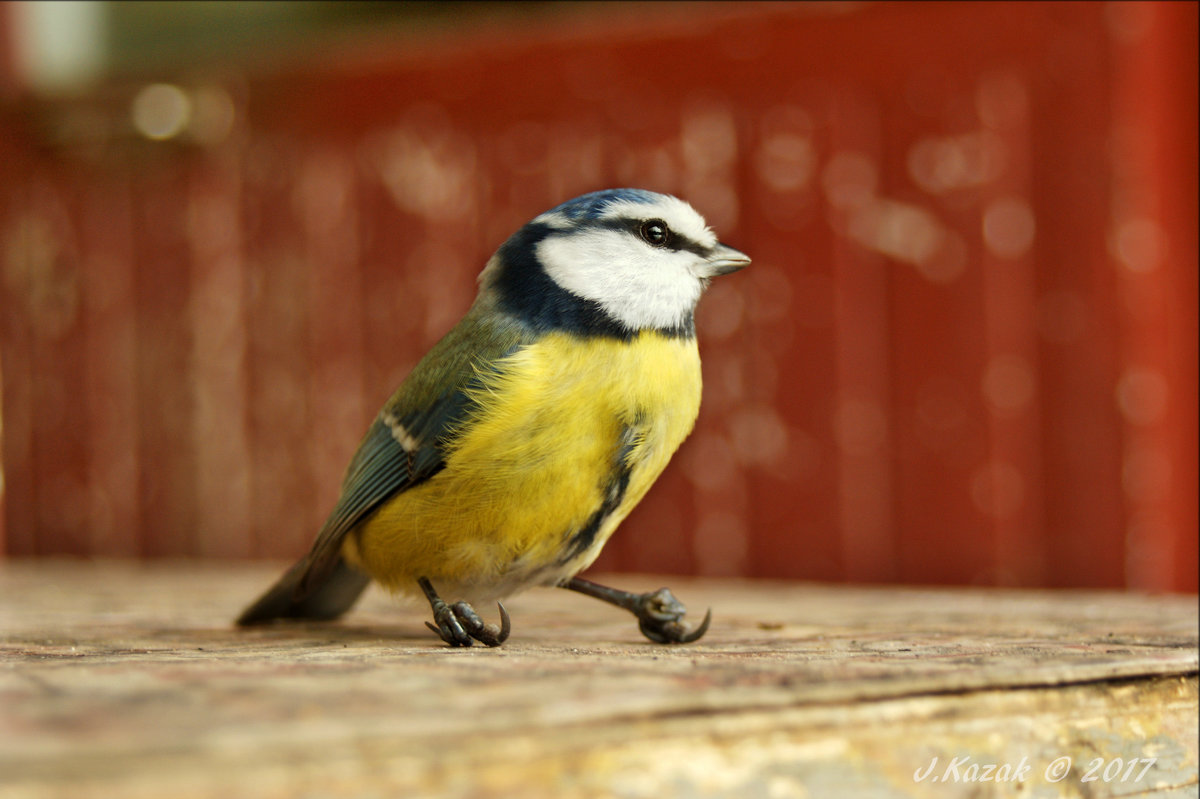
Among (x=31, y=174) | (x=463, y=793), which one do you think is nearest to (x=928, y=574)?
(x=463, y=793)

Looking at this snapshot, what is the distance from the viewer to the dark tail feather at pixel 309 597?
2.06 metres

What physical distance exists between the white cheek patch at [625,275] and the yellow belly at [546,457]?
53mm

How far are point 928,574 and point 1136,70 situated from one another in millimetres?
1577

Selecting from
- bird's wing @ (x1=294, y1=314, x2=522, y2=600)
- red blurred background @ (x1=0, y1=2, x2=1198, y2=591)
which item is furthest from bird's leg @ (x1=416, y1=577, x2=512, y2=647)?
red blurred background @ (x1=0, y1=2, x2=1198, y2=591)

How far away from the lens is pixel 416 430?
1.82 m

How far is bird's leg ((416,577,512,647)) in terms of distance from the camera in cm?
164

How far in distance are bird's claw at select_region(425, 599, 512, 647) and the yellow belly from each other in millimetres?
80

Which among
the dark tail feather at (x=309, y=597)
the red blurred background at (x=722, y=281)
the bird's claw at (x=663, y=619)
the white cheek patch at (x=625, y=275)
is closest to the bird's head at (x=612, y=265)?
the white cheek patch at (x=625, y=275)

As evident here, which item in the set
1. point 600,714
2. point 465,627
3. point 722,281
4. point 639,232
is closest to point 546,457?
point 465,627

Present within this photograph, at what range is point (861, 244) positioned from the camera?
362 centimetres

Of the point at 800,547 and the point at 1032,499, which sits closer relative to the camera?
the point at 1032,499

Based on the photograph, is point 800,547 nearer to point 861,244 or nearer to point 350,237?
point 861,244

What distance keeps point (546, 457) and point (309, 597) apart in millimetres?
722

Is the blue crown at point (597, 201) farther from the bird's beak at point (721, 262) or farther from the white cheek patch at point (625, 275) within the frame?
the bird's beak at point (721, 262)
